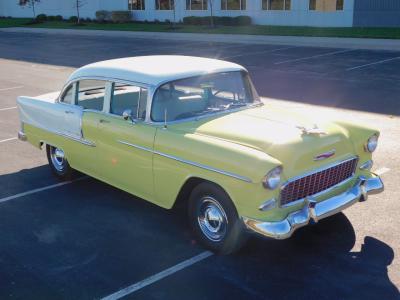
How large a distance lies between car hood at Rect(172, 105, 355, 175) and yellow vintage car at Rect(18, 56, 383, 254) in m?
0.01

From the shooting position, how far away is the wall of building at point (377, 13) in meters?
27.6

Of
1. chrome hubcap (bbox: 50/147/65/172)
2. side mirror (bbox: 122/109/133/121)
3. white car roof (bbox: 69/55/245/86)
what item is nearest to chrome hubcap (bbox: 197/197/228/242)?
side mirror (bbox: 122/109/133/121)

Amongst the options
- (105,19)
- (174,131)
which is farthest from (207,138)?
(105,19)

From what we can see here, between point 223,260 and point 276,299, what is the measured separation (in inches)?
31.3

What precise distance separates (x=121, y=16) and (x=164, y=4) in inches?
168

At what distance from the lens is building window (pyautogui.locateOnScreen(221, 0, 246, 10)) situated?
112ft

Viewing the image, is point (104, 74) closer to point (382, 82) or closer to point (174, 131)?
point (174, 131)

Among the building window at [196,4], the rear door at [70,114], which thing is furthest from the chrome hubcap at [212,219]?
the building window at [196,4]

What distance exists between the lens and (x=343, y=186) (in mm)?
5129

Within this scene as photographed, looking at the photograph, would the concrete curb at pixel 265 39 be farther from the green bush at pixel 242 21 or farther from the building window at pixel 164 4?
the building window at pixel 164 4

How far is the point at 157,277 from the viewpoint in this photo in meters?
4.62

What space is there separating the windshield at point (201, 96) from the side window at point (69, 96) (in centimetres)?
172

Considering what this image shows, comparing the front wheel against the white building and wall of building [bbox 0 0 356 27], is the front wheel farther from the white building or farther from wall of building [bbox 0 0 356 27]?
wall of building [bbox 0 0 356 27]

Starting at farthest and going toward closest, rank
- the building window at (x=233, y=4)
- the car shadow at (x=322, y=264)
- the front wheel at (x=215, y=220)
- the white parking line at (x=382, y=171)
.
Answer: the building window at (x=233, y=4)
the white parking line at (x=382, y=171)
the front wheel at (x=215, y=220)
the car shadow at (x=322, y=264)
